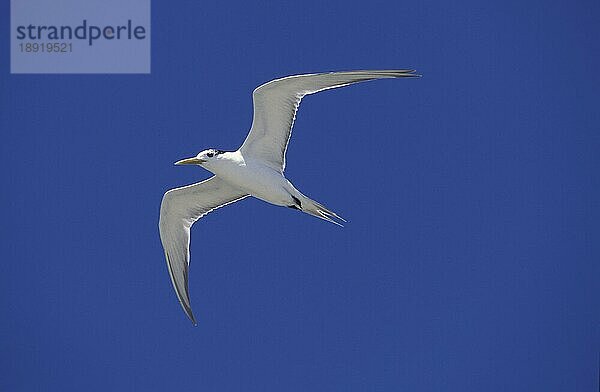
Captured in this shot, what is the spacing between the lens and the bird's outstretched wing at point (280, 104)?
5148mm

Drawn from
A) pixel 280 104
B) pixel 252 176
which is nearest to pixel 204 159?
pixel 252 176

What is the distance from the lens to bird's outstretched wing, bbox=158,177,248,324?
5648 millimetres

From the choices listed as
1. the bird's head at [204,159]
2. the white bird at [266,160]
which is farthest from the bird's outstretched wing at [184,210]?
the bird's head at [204,159]

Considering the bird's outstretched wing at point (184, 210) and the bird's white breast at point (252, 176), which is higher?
the bird's white breast at point (252, 176)

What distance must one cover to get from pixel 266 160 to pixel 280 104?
0.31m

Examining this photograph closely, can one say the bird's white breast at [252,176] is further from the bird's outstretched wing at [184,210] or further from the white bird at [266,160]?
the bird's outstretched wing at [184,210]

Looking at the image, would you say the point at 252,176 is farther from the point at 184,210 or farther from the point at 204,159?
the point at 184,210

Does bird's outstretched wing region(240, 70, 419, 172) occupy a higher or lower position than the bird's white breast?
higher

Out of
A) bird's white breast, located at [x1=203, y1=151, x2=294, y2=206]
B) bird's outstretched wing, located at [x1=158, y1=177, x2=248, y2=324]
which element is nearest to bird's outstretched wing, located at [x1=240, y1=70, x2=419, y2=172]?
bird's white breast, located at [x1=203, y1=151, x2=294, y2=206]

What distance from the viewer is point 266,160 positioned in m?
5.52

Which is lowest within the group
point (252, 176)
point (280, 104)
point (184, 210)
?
point (184, 210)

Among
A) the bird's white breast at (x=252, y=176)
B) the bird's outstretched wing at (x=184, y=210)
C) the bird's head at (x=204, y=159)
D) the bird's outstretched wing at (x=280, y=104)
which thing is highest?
the bird's outstretched wing at (x=280, y=104)

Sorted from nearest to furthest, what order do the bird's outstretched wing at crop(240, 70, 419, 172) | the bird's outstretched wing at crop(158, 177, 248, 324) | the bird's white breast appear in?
the bird's outstretched wing at crop(240, 70, 419, 172)
the bird's white breast
the bird's outstretched wing at crop(158, 177, 248, 324)

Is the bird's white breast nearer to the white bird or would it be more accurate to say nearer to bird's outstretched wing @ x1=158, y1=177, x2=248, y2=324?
the white bird
